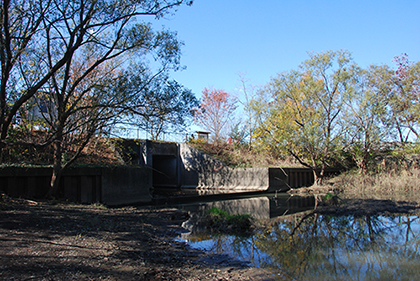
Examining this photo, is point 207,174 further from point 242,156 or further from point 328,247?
point 328,247

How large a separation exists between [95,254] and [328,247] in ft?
Answer: 16.2

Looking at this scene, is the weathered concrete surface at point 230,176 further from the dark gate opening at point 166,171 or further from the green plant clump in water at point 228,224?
the green plant clump in water at point 228,224

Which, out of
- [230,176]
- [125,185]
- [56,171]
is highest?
[56,171]

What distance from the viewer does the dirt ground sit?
166 inches

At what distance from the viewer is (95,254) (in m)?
5.09

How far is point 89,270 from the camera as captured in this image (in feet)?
14.2

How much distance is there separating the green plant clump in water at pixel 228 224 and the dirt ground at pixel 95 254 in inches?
56.1

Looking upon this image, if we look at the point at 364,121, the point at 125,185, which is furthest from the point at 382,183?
the point at 125,185

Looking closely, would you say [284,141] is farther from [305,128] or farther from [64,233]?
[64,233]

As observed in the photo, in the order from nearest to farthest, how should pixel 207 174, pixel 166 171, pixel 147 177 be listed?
1. pixel 147 177
2. pixel 207 174
3. pixel 166 171

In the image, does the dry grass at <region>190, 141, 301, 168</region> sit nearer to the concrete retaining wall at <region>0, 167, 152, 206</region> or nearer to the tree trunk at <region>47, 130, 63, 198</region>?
the concrete retaining wall at <region>0, 167, 152, 206</region>

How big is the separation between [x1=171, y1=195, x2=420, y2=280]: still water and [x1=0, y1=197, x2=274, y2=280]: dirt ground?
0.66 m

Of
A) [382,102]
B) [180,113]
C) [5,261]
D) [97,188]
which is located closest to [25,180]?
[97,188]

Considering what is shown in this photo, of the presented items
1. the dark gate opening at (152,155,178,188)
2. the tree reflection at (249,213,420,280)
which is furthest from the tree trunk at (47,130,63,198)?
the dark gate opening at (152,155,178,188)
